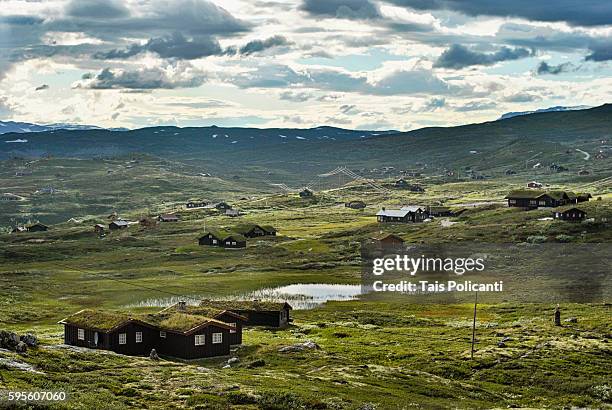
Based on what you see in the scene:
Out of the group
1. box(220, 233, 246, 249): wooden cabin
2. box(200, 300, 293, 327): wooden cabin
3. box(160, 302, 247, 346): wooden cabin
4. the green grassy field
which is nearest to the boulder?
the green grassy field

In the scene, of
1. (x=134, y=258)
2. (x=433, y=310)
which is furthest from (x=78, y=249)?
(x=433, y=310)

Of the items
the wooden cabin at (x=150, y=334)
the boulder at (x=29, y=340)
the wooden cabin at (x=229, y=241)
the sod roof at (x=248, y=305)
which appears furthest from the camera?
the wooden cabin at (x=229, y=241)

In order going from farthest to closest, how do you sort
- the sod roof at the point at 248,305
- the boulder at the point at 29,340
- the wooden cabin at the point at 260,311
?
the wooden cabin at the point at 260,311
the sod roof at the point at 248,305
the boulder at the point at 29,340

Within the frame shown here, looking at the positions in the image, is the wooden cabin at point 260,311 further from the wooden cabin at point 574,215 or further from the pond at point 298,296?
the wooden cabin at point 574,215

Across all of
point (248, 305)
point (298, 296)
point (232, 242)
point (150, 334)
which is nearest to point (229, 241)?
point (232, 242)

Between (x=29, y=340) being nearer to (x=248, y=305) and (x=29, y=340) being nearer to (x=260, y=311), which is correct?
(x=260, y=311)

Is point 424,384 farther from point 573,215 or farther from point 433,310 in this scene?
point 573,215

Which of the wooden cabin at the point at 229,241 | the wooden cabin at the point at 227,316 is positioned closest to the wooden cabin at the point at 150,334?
the wooden cabin at the point at 227,316
